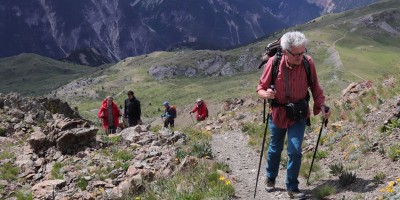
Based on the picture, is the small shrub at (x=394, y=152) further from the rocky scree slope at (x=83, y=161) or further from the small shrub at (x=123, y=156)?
the small shrub at (x=123, y=156)

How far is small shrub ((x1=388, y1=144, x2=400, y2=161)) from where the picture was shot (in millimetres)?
9188

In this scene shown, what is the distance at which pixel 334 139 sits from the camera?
41.1 feet

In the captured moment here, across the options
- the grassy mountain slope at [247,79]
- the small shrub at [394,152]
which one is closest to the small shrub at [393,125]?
the small shrub at [394,152]

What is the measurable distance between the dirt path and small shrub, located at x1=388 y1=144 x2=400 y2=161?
7.56 feet

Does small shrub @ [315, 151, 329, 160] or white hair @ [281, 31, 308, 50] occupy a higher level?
white hair @ [281, 31, 308, 50]

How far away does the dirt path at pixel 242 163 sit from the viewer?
9016 millimetres

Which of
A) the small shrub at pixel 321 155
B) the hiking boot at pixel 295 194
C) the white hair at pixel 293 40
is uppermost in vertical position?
the white hair at pixel 293 40

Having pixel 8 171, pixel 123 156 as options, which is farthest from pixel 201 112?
pixel 8 171

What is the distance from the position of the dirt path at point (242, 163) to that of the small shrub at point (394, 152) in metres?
2.31

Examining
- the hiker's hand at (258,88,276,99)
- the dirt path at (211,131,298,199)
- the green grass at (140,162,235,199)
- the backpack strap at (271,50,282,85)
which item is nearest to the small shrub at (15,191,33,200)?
the green grass at (140,162,235,199)

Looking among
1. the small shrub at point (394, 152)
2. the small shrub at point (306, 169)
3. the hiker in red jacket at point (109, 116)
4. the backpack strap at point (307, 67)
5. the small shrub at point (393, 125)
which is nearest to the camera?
the backpack strap at point (307, 67)

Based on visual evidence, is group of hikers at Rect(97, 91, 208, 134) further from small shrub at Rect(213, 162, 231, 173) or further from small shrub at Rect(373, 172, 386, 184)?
small shrub at Rect(373, 172, 386, 184)

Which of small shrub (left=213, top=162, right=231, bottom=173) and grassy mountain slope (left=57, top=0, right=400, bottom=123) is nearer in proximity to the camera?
small shrub (left=213, top=162, right=231, bottom=173)

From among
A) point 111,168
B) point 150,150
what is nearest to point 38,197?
point 111,168
